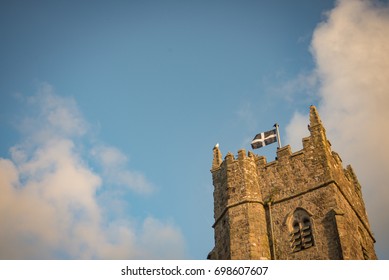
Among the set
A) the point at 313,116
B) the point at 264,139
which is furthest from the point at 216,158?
the point at 313,116

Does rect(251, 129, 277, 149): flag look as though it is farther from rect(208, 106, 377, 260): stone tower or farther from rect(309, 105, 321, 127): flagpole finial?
rect(309, 105, 321, 127): flagpole finial

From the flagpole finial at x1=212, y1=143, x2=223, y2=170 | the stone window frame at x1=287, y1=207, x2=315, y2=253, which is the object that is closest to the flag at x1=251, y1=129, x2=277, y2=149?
the flagpole finial at x1=212, y1=143, x2=223, y2=170

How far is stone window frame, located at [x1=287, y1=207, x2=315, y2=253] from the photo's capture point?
27.0 meters

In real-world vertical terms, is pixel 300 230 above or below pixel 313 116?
below

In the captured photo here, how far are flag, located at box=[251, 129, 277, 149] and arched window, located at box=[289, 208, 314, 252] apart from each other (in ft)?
20.7

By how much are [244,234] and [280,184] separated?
3.71 meters

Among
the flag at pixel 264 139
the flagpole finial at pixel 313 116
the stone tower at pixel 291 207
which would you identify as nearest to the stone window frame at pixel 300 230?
the stone tower at pixel 291 207

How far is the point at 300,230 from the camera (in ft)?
90.3

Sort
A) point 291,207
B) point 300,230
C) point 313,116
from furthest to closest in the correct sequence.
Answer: point 313,116 < point 291,207 < point 300,230

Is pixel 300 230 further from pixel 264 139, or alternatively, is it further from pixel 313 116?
pixel 264 139

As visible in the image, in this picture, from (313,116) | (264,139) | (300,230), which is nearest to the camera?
(300,230)

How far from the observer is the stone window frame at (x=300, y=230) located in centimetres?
2703

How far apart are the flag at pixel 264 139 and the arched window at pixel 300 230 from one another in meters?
6.31
